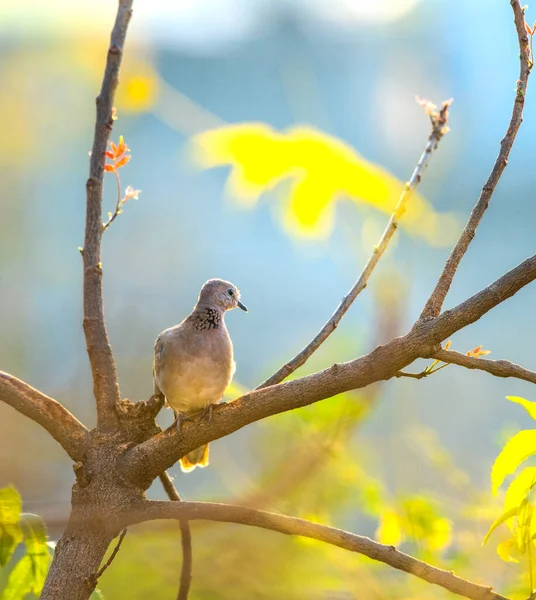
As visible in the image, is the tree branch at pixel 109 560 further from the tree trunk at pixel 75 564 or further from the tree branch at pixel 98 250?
the tree branch at pixel 98 250

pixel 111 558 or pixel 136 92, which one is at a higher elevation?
pixel 136 92

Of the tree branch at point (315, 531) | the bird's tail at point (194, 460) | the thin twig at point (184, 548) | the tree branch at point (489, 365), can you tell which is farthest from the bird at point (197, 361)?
the tree branch at point (489, 365)

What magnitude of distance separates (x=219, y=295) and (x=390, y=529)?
663 mm

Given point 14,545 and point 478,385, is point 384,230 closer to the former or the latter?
point 14,545

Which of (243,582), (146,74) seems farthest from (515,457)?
(146,74)

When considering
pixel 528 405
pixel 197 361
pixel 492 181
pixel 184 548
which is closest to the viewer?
pixel 528 405

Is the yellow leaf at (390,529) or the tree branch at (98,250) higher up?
the tree branch at (98,250)

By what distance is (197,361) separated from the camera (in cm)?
149

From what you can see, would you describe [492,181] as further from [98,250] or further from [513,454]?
[98,250]

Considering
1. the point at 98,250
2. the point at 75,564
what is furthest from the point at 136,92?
the point at 75,564

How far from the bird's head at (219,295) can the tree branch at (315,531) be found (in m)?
0.69

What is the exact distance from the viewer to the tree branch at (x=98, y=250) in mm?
1165

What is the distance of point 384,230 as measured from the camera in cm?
126

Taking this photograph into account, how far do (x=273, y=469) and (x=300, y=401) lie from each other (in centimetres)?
32
